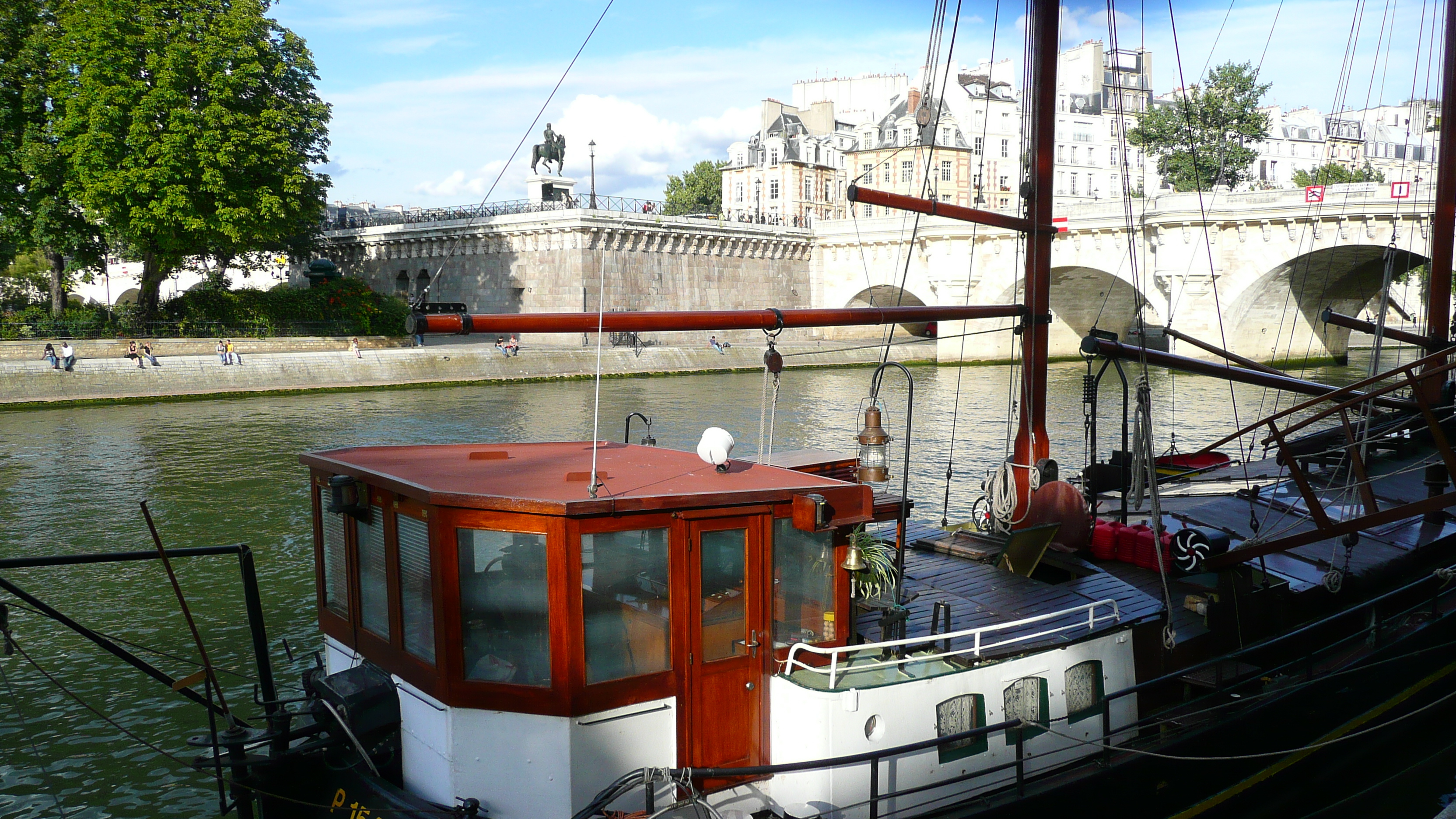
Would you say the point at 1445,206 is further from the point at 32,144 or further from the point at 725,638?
the point at 32,144

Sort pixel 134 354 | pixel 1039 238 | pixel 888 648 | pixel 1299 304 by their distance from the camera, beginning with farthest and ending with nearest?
pixel 1299 304, pixel 134 354, pixel 1039 238, pixel 888 648

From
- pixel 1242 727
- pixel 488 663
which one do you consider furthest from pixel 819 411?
pixel 488 663

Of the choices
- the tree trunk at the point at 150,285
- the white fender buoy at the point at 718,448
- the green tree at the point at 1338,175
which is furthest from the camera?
the green tree at the point at 1338,175

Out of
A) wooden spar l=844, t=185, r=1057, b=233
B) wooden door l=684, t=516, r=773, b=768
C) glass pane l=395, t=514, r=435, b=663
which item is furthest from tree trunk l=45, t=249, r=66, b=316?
wooden door l=684, t=516, r=773, b=768

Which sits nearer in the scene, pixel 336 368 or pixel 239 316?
pixel 336 368

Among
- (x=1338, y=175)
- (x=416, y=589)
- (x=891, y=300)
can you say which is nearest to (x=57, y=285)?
(x=416, y=589)

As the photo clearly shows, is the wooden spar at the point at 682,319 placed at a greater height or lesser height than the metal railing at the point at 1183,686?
greater

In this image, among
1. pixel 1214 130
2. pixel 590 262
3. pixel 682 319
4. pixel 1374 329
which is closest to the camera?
pixel 682 319

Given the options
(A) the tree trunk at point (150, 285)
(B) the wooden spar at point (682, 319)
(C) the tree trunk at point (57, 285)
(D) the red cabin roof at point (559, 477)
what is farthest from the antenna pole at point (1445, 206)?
(C) the tree trunk at point (57, 285)

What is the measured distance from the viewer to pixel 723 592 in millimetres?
5023

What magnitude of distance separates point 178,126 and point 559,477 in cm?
3161

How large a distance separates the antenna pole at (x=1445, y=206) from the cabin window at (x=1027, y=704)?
1064cm

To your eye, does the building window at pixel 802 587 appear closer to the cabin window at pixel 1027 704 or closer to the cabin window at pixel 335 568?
the cabin window at pixel 1027 704

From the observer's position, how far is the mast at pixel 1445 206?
13.8 meters
